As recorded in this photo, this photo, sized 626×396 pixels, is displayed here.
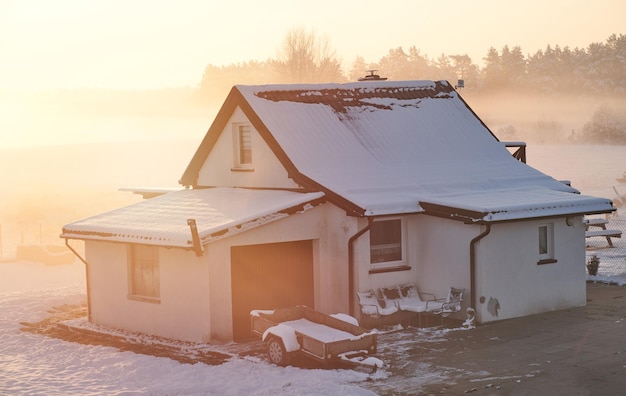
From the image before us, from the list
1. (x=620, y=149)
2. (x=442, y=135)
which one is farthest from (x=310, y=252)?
(x=620, y=149)

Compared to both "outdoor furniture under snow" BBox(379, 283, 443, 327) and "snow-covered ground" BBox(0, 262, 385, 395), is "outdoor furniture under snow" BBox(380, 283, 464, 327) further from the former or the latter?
"snow-covered ground" BBox(0, 262, 385, 395)

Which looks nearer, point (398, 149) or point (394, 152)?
point (394, 152)

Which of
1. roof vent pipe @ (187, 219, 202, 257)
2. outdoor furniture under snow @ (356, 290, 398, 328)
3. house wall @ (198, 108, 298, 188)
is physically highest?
house wall @ (198, 108, 298, 188)

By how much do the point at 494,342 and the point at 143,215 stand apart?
960 centimetres

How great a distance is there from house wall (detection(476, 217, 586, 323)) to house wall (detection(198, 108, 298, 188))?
5.38 meters

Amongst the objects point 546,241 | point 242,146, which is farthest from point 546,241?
point 242,146

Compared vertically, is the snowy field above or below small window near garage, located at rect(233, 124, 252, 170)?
below

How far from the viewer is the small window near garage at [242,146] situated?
88.1 ft

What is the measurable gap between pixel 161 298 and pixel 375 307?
514 cm

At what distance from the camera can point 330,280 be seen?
24.1 m

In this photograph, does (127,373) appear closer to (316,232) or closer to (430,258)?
(316,232)

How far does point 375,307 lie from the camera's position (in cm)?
2317

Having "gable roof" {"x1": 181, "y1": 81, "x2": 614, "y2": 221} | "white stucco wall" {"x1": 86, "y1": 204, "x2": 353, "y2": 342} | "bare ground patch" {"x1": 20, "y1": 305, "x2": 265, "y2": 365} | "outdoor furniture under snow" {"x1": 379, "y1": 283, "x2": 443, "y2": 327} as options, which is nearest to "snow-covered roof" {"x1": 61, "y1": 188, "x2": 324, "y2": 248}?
"white stucco wall" {"x1": 86, "y1": 204, "x2": 353, "y2": 342}

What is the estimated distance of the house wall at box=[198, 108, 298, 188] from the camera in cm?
2566
